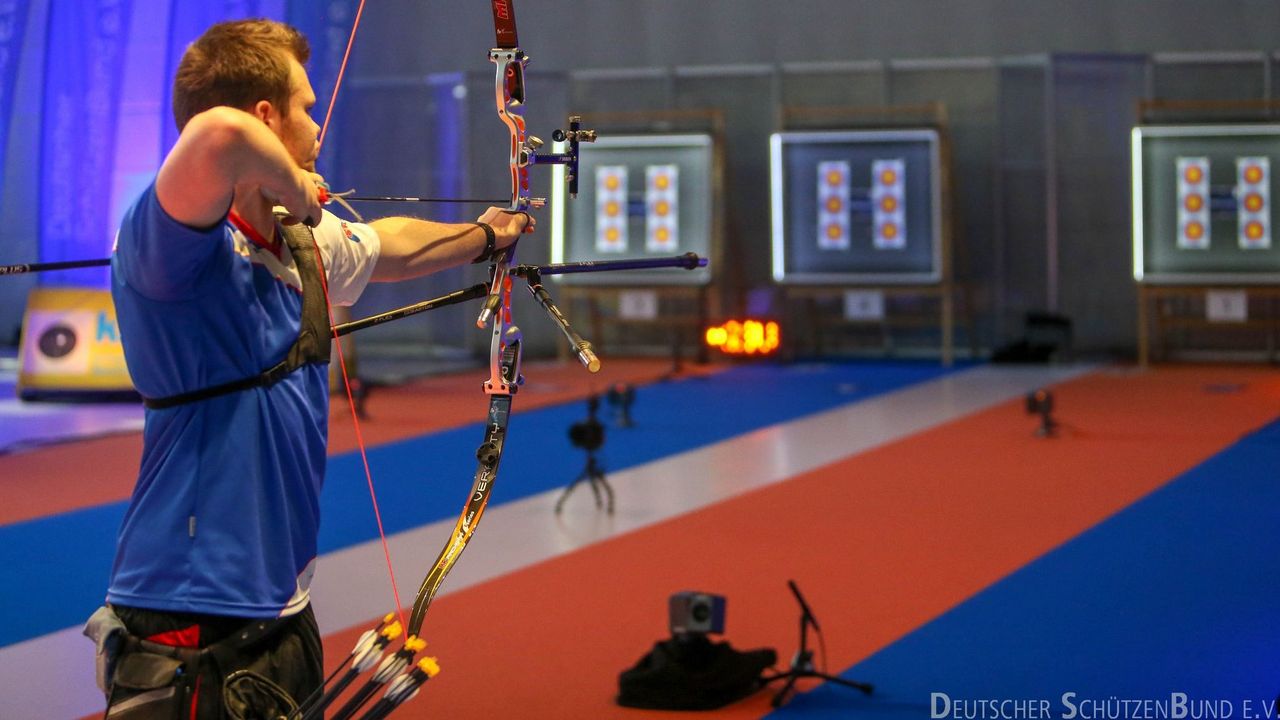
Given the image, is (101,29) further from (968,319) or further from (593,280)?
(968,319)

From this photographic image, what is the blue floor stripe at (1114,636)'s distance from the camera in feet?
9.68

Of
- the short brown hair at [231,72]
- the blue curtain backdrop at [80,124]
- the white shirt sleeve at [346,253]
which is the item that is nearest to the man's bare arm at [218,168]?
the short brown hair at [231,72]

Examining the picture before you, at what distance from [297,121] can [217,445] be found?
349 millimetres

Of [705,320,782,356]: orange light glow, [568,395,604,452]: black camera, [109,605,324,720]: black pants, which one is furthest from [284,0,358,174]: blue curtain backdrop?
[109,605,324,720]: black pants

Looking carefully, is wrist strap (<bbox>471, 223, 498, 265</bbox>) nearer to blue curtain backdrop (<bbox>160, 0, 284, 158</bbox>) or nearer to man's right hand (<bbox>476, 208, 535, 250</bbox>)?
man's right hand (<bbox>476, 208, 535, 250</bbox>)

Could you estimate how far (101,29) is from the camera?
698 centimetres

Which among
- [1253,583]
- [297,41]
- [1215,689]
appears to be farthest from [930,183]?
[297,41]

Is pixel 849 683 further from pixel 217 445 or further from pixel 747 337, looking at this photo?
pixel 747 337

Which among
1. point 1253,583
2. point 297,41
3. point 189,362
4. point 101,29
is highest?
point 101,29

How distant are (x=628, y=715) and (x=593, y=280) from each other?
730cm

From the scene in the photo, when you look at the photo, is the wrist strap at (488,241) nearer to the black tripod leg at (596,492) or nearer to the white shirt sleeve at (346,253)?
the white shirt sleeve at (346,253)

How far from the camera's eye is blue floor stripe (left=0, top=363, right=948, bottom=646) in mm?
4055

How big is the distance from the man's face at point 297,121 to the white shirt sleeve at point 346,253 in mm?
163

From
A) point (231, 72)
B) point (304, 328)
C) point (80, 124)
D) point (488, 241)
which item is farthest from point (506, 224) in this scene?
point (80, 124)
